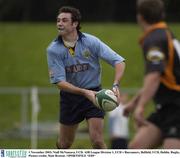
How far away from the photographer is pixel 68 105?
1056cm

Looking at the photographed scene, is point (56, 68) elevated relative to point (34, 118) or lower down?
elevated

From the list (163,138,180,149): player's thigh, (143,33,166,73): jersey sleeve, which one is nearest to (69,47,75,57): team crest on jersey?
(143,33,166,73): jersey sleeve

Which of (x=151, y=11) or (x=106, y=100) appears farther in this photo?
(x=106, y=100)

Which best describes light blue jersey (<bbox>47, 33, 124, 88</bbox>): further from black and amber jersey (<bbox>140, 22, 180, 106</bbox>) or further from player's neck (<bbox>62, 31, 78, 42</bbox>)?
black and amber jersey (<bbox>140, 22, 180, 106</bbox>)

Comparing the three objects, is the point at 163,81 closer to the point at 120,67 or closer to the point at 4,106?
the point at 120,67

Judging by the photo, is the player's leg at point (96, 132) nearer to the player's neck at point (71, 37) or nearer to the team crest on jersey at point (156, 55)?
the player's neck at point (71, 37)

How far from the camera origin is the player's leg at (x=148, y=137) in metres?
9.45

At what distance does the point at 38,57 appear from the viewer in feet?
130

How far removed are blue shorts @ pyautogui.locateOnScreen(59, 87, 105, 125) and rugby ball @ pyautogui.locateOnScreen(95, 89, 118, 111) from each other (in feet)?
2.32

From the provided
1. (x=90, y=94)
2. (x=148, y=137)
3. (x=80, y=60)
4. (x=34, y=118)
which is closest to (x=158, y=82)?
(x=148, y=137)

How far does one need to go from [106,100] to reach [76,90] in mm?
448

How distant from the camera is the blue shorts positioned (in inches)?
411

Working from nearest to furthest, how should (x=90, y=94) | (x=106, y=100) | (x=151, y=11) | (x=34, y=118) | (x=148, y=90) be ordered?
(x=148, y=90) → (x=151, y=11) → (x=106, y=100) → (x=90, y=94) → (x=34, y=118)

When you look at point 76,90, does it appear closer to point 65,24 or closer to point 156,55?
point 65,24
